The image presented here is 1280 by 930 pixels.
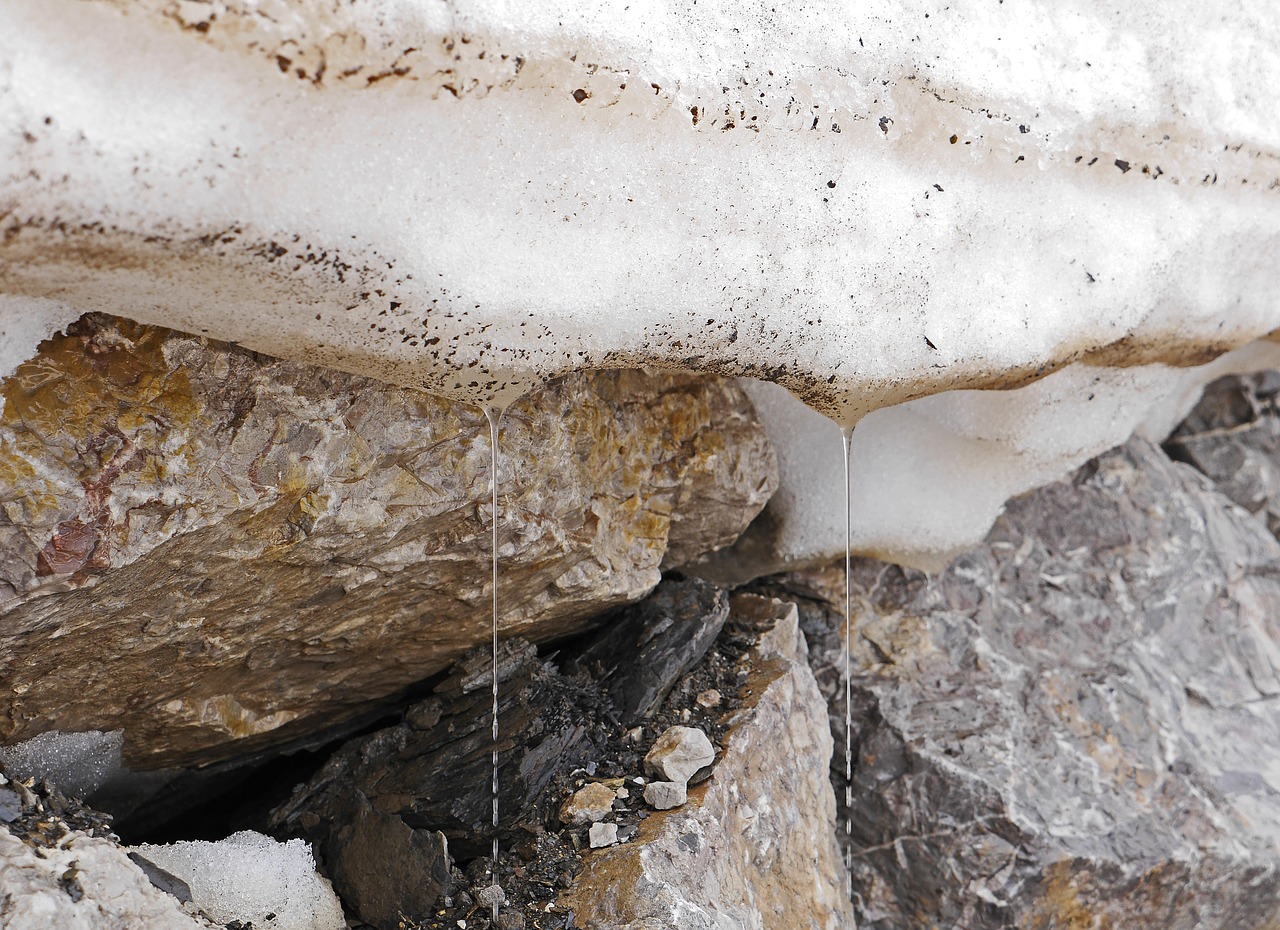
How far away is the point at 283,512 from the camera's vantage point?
149 cm

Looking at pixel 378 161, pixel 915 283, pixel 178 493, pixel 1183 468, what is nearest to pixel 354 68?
pixel 378 161

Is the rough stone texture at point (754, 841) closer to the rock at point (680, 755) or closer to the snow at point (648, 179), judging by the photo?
the rock at point (680, 755)

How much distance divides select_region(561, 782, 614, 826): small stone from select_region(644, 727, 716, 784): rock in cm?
9

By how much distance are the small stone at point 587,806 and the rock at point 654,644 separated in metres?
0.16

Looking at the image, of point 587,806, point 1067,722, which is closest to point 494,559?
point 587,806

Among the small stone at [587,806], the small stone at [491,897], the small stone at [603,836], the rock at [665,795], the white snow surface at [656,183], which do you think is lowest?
the small stone at [491,897]

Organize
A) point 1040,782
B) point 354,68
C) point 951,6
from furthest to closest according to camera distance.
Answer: point 1040,782 < point 951,6 < point 354,68

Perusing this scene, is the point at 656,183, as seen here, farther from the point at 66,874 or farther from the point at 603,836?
the point at 66,874

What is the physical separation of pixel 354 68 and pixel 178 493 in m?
0.59

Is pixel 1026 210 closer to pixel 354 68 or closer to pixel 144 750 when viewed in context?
pixel 354 68

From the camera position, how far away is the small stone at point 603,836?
5.56 feet

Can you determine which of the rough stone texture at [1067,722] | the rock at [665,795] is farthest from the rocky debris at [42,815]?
the rough stone texture at [1067,722]

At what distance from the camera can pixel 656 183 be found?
1400 mm

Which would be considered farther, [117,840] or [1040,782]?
[1040,782]
